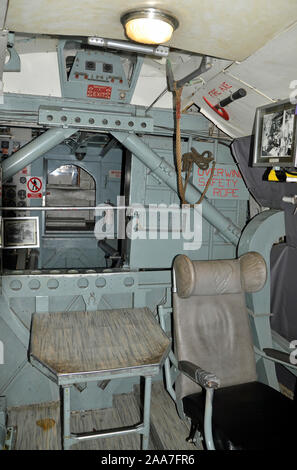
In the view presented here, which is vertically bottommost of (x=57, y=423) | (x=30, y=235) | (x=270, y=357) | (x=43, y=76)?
(x=57, y=423)

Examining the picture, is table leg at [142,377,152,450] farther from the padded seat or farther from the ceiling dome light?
the ceiling dome light

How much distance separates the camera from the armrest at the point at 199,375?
2229 mm

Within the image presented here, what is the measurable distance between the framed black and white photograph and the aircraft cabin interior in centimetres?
2

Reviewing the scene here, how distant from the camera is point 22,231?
135 inches

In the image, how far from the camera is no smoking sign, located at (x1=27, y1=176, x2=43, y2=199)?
588 cm

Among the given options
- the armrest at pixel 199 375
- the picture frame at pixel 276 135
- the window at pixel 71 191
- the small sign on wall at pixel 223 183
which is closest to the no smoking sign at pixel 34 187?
the window at pixel 71 191

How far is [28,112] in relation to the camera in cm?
322

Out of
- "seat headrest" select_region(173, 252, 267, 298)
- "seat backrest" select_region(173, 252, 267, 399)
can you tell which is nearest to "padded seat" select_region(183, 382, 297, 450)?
"seat backrest" select_region(173, 252, 267, 399)

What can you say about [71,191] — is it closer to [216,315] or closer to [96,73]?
[96,73]

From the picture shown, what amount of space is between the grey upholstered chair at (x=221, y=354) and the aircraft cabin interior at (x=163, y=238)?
1 centimetres

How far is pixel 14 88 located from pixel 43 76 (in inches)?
10.5

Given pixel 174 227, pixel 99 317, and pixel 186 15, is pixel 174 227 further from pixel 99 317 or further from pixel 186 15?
pixel 186 15

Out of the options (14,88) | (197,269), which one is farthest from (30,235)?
(197,269)

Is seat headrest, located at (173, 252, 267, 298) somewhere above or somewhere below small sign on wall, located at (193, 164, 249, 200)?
below
